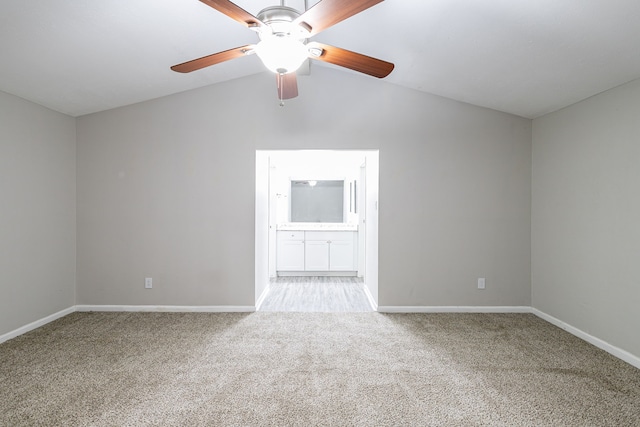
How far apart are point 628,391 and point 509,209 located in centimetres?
193

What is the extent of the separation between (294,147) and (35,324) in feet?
9.76

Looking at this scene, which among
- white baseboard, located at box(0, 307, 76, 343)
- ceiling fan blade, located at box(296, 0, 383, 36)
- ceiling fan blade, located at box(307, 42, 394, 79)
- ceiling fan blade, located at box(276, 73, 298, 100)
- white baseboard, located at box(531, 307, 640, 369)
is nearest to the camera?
ceiling fan blade, located at box(296, 0, 383, 36)

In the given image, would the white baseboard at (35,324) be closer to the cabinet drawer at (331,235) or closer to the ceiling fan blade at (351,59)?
the cabinet drawer at (331,235)

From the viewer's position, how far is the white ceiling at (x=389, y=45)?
2.04m

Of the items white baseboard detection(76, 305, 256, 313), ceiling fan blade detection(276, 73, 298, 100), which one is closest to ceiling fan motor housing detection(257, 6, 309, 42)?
ceiling fan blade detection(276, 73, 298, 100)

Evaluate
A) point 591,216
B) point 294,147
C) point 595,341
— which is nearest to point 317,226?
point 294,147

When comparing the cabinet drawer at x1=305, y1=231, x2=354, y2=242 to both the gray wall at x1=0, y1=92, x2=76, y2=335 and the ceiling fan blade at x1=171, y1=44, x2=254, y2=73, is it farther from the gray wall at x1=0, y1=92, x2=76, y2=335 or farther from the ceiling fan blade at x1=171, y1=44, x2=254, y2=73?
the ceiling fan blade at x1=171, y1=44, x2=254, y2=73

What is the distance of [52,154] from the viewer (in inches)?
131

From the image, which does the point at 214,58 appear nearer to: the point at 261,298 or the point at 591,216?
the point at 261,298

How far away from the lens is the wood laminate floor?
384 centimetres

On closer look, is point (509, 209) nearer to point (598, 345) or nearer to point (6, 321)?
point (598, 345)

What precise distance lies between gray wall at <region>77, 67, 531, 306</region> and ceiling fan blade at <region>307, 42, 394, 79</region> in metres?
1.72

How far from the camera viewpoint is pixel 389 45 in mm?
2785

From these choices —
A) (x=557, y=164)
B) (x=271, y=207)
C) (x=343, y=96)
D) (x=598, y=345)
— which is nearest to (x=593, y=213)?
(x=557, y=164)
